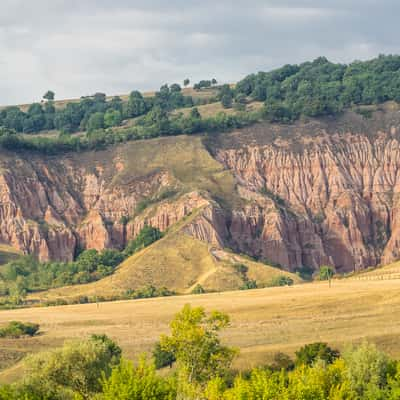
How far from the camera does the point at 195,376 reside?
60.5 metres

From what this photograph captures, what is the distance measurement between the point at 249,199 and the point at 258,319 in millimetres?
66585

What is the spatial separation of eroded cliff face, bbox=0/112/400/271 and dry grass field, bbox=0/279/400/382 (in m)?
38.1

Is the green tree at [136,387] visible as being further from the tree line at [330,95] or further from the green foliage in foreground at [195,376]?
the tree line at [330,95]

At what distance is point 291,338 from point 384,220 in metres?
86.1

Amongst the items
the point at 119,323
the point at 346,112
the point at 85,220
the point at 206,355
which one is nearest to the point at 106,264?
the point at 85,220

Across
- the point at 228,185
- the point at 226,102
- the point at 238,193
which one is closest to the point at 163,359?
the point at 238,193

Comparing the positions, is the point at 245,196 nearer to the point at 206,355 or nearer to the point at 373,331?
the point at 373,331

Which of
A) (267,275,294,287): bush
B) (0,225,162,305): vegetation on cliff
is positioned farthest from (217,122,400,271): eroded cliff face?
(267,275,294,287): bush

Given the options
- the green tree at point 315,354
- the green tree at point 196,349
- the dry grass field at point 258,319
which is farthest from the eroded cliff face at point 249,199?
the green tree at point 196,349

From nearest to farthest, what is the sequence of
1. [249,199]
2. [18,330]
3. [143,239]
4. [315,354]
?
[315,354]
[18,330]
[143,239]
[249,199]

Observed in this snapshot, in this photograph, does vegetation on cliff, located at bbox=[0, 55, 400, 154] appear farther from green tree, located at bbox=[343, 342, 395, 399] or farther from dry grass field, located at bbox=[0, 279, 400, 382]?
green tree, located at bbox=[343, 342, 395, 399]

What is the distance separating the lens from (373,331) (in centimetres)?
8175

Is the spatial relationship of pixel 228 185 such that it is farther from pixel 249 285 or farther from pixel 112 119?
pixel 112 119

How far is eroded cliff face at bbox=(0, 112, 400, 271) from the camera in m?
153
